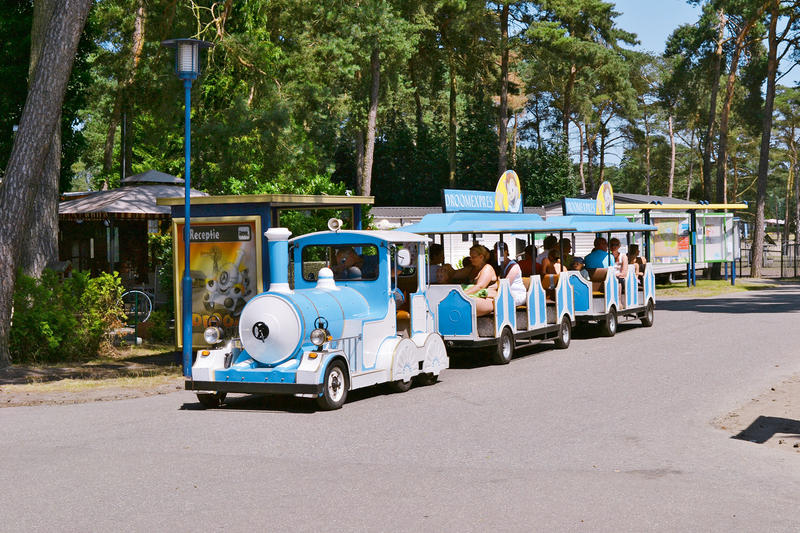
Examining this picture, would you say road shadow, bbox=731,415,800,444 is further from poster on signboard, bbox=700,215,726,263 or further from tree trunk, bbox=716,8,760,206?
tree trunk, bbox=716,8,760,206

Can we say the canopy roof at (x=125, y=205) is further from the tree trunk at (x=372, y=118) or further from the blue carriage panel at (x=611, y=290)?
the tree trunk at (x=372, y=118)

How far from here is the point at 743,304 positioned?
2888 cm

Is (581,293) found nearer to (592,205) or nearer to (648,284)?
(648,284)

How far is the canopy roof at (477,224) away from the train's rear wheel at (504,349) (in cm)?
172

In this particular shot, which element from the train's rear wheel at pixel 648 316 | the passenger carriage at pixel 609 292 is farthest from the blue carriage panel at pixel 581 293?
the train's rear wheel at pixel 648 316

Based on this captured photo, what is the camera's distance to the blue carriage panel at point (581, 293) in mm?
19627

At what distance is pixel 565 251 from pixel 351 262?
8470mm

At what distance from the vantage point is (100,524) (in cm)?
630

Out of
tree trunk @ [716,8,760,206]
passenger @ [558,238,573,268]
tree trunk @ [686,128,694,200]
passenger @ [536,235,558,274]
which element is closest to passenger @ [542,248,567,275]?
passenger @ [536,235,558,274]

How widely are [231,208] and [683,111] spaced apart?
66.4 meters

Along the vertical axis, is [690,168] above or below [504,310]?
above

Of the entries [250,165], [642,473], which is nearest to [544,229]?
[642,473]

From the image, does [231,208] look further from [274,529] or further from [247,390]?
[274,529]

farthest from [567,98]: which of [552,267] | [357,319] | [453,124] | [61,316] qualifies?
[357,319]
